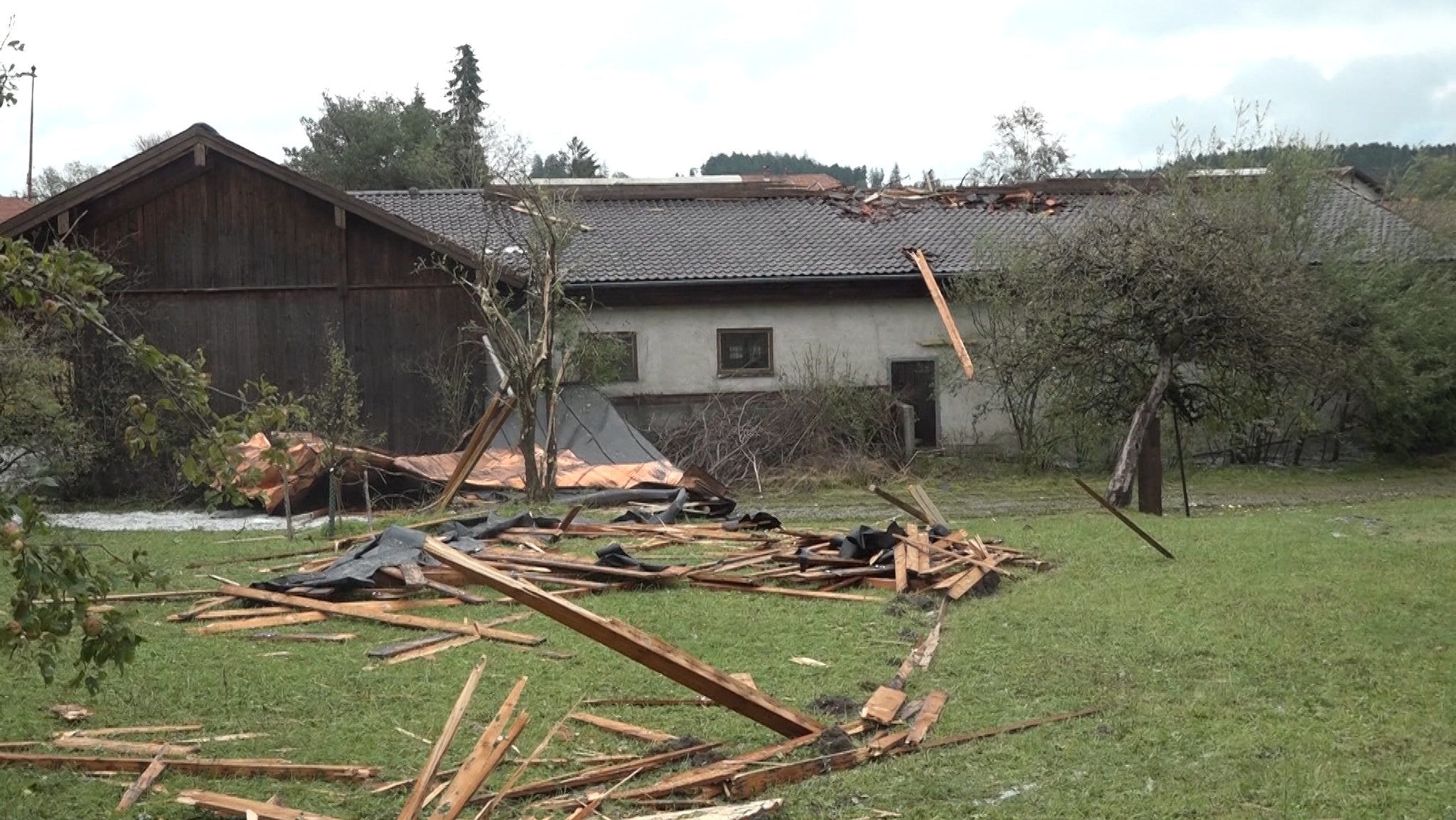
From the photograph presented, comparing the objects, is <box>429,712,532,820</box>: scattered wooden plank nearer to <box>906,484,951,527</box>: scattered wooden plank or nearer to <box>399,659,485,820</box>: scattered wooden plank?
<box>399,659,485,820</box>: scattered wooden plank

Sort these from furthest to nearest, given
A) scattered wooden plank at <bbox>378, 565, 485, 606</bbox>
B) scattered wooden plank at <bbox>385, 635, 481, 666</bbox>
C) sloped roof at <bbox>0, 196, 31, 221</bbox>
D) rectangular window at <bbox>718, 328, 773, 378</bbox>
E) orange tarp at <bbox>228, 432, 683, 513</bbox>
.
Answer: sloped roof at <bbox>0, 196, 31, 221</bbox>
rectangular window at <bbox>718, 328, 773, 378</bbox>
orange tarp at <bbox>228, 432, 683, 513</bbox>
scattered wooden plank at <bbox>378, 565, 485, 606</bbox>
scattered wooden plank at <bbox>385, 635, 481, 666</bbox>

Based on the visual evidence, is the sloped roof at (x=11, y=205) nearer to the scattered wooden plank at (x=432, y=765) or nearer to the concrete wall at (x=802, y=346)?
the concrete wall at (x=802, y=346)

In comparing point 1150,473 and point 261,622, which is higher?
point 1150,473

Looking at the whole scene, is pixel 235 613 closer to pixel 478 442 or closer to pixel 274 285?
pixel 478 442

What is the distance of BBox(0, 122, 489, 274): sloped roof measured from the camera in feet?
72.9

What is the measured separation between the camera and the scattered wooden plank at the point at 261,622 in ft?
33.2

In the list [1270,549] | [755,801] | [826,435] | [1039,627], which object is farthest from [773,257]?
[755,801]

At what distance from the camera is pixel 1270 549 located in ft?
43.6

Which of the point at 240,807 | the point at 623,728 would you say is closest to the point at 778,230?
the point at 623,728

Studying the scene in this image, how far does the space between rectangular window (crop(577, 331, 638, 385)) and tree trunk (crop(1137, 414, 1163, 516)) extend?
31.6 feet

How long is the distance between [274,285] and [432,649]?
15.8 m

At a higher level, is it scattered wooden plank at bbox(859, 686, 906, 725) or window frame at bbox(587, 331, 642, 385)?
window frame at bbox(587, 331, 642, 385)

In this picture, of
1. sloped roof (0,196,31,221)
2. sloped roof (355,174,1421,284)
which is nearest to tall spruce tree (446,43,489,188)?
sloped roof (0,196,31,221)

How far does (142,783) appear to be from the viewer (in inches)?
241
